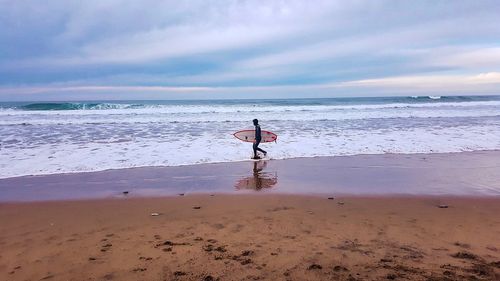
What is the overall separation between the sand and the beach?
2 cm

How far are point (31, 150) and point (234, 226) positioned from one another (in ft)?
34.6

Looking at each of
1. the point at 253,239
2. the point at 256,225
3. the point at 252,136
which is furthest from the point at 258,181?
the point at 252,136

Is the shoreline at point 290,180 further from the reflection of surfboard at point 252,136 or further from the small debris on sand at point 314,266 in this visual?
the small debris on sand at point 314,266

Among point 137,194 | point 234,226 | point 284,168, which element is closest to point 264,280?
point 234,226

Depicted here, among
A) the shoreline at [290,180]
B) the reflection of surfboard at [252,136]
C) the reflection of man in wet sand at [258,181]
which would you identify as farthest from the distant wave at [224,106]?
the reflection of man in wet sand at [258,181]

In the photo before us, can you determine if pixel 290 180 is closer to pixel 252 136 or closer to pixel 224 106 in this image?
pixel 252 136

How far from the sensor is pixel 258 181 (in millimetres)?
8930

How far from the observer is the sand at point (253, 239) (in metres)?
4.11

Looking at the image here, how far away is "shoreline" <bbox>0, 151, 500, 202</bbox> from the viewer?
781cm

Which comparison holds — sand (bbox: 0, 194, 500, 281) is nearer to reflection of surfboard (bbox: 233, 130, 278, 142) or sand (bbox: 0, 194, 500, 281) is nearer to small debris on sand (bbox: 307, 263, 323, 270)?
small debris on sand (bbox: 307, 263, 323, 270)

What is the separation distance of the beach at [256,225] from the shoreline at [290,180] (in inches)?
1.7

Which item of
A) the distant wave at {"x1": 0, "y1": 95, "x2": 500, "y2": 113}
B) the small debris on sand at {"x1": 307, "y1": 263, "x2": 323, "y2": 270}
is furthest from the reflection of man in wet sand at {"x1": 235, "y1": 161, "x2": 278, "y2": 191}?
the distant wave at {"x1": 0, "y1": 95, "x2": 500, "y2": 113}

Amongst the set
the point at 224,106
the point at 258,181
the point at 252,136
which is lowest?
the point at 258,181

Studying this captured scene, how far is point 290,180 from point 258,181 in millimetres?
755
